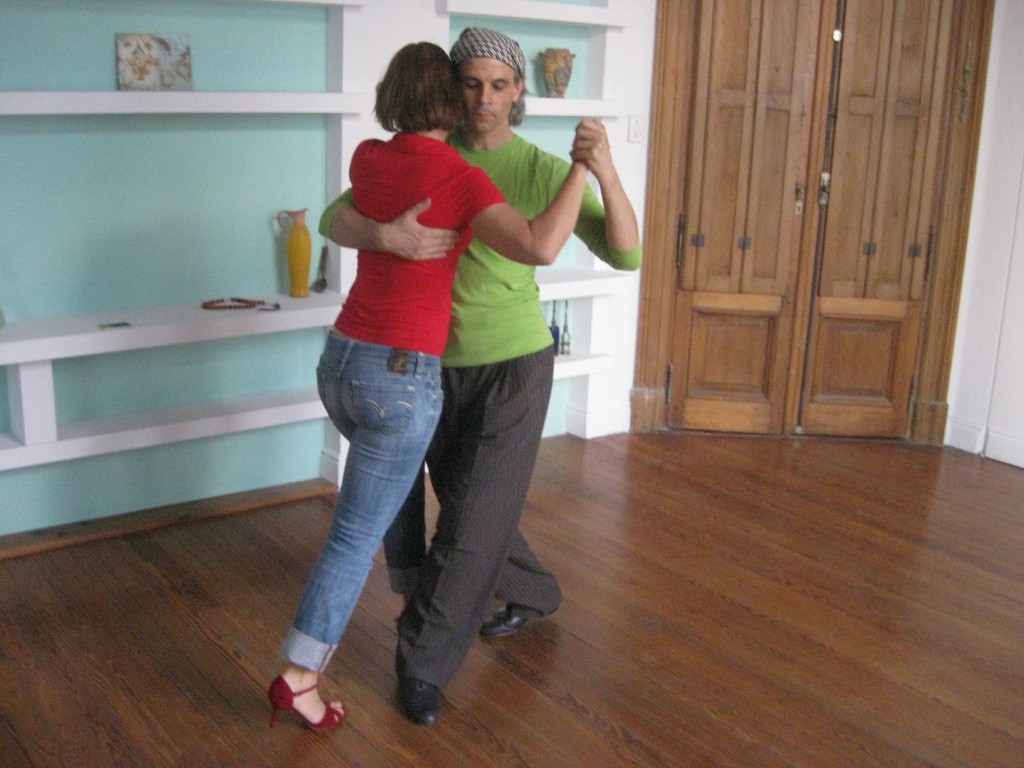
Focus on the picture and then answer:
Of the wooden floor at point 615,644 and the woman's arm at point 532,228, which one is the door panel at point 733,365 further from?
the woman's arm at point 532,228

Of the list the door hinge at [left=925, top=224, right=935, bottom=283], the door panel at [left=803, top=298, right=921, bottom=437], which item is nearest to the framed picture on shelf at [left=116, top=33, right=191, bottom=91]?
the door panel at [left=803, top=298, right=921, bottom=437]

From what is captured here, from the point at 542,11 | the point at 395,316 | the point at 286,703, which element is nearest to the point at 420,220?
the point at 395,316

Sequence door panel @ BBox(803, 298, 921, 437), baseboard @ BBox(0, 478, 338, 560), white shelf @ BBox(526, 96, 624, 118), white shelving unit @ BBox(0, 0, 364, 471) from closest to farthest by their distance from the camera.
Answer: white shelving unit @ BBox(0, 0, 364, 471), baseboard @ BBox(0, 478, 338, 560), white shelf @ BBox(526, 96, 624, 118), door panel @ BBox(803, 298, 921, 437)

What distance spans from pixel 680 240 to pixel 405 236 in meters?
2.66

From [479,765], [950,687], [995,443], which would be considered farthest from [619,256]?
[995,443]

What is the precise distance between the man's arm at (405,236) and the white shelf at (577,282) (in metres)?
1.99

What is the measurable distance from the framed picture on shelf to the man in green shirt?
123 centimetres

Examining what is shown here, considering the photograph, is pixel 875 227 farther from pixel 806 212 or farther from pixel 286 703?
pixel 286 703

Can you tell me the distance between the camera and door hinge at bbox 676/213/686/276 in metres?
4.62

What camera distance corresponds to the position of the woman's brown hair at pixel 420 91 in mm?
2172

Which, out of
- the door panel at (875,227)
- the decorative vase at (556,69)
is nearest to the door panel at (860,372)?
the door panel at (875,227)

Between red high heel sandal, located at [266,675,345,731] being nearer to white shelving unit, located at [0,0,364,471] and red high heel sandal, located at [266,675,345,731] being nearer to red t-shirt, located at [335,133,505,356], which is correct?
red t-shirt, located at [335,133,505,356]

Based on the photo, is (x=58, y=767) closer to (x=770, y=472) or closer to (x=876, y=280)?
(x=770, y=472)

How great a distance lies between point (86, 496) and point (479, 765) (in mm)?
1807
